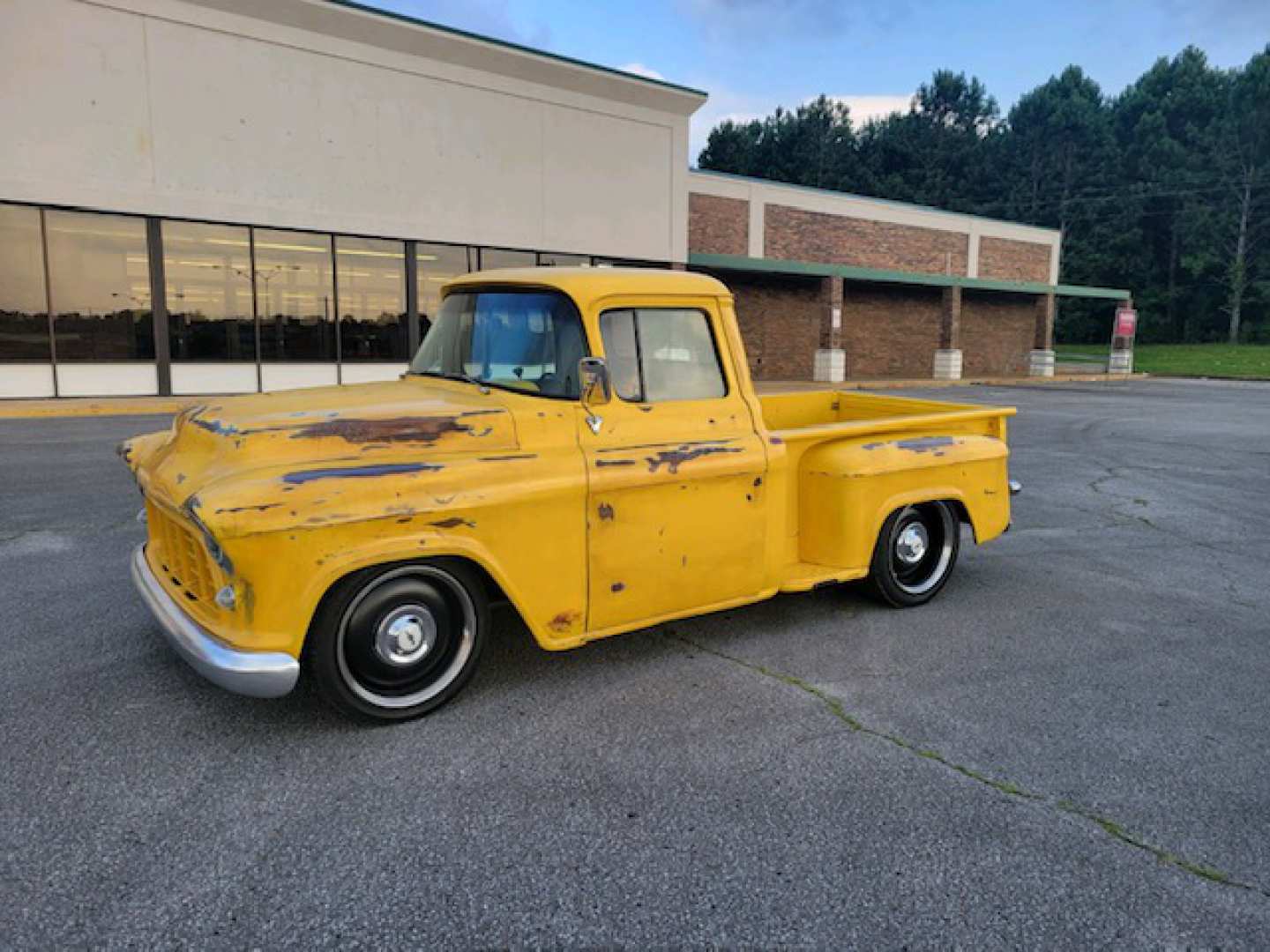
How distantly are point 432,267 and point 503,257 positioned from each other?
190 centimetres

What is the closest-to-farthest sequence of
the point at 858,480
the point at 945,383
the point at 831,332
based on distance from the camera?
1. the point at 858,480
2. the point at 831,332
3. the point at 945,383

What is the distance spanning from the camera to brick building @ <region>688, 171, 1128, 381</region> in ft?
93.6

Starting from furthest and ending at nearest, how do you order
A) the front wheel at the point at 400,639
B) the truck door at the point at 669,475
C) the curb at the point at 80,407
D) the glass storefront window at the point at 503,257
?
the glass storefront window at the point at 503,257 < the curb at the point at 80,407 < the truck door at the point at 669,475 < the front wheel at the point at 400,639

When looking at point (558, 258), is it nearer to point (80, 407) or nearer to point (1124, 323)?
point (80, 407)

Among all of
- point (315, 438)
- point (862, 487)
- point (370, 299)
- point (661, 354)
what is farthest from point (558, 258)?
point (315, 438)

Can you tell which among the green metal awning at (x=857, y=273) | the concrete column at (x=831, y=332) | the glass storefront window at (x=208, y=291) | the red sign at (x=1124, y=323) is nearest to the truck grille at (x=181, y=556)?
the glass storefront window at (x=208, y=291)

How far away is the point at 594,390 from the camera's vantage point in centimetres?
382

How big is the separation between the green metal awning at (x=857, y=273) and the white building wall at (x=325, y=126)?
2.85 meters

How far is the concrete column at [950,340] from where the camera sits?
32.6 metres

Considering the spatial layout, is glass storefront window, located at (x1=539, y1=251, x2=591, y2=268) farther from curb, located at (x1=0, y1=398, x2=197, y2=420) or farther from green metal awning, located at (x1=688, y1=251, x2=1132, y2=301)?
curb, located at (x1=0, y1=398, x2=197, y2=420)

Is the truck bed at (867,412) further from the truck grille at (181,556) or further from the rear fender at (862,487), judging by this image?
the truck grille at (181,556)

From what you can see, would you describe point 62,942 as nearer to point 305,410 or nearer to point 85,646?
point 305,410

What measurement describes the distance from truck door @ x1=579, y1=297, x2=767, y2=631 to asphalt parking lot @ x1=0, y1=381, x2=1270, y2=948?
1.45ft

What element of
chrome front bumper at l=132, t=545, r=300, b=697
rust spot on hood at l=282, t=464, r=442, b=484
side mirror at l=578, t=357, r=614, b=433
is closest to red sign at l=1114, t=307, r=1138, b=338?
side mirror at l=578, t=357, r=614, b=433
